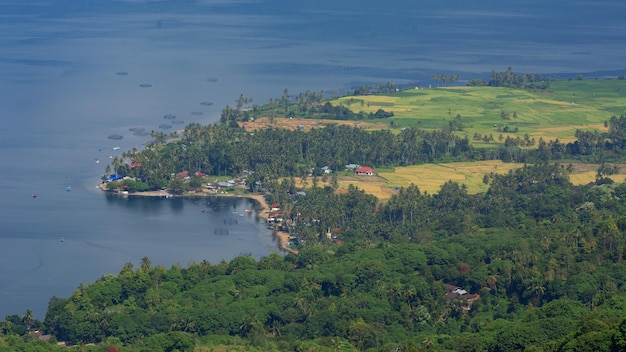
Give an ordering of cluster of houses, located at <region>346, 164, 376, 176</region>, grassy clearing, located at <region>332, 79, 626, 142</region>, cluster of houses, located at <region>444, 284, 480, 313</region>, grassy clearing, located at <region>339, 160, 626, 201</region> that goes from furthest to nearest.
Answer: grassy clearing, located at <region>332, 79, 626, 142</region>
cluster of houses, located at <region>346, 164, 376, 176</region>
grassy clearing, located at <region>339, 160, 626, 201</region>
cluster of houses, located at <region>444, 284, 480, 313</region>

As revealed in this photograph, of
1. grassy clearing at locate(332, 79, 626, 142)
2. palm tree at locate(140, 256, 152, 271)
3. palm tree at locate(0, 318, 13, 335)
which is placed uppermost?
grassy clearing at locate(332, 79, 626, 142)

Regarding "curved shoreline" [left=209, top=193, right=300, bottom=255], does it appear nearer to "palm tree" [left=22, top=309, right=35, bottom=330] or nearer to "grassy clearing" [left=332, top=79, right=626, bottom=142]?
"palm tree" [left=22, top=309, right=35, bottom=330]

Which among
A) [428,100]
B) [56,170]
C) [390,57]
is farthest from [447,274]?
[390,57]

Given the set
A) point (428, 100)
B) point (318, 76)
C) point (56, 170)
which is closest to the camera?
point (56, 170)

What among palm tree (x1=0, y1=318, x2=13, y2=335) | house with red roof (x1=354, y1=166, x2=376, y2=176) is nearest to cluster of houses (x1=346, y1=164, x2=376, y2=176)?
house with red roof (x1=354, y1=166, x2=376, y2=176)

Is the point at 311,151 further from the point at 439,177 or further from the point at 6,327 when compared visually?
the point at 6,327

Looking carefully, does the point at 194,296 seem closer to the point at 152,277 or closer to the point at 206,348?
the point at 152,277
